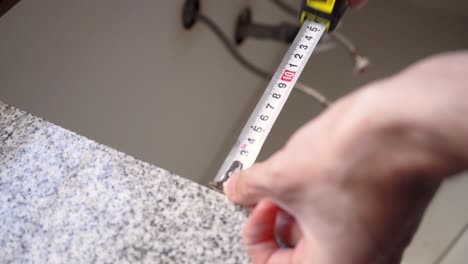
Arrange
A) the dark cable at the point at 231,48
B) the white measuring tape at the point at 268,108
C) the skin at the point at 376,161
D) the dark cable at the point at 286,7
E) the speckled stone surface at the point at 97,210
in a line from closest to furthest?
the skin at the point at 376,161 → the speckled stone surface at the point at 97,210 → the white measuring tape at the point at 268,108 → the dark cable at the point at 231,48 → the dark cable at the point at 286,7

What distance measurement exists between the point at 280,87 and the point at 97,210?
32 cm

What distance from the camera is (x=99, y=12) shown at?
2.38ft

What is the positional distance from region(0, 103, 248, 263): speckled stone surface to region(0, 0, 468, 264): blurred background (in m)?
0.16

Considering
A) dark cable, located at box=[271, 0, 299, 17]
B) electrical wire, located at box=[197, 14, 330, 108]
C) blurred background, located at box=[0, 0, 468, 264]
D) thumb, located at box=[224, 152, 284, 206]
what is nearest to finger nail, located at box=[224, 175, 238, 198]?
thumb, located at box=[224, 152, 284, 206]

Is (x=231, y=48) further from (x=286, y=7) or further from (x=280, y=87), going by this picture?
(x=280, y=87)

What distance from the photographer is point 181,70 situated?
97cm

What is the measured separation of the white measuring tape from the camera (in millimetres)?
554

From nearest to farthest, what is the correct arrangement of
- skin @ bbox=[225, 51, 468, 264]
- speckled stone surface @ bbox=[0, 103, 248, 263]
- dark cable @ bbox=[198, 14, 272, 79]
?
1. skin @ bbox=[225, 51, 468, 264]
2. speckled stone surface @ bbox=[0, 103, 248, 263]
3. dark cable @ bbox=[198, 14, 272, 79]

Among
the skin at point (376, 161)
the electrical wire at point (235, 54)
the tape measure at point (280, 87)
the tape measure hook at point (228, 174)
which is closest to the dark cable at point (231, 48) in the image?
the electrical wire at point (235, 54)

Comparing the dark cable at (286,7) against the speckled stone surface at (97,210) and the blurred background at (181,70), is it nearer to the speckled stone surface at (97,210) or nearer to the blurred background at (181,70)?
the blurred background at (181,70)

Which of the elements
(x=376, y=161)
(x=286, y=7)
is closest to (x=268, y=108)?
(x=376, y=161)

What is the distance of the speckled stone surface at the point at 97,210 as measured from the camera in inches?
17.2

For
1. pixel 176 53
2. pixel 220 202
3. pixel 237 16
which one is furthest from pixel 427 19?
pixel 220 202

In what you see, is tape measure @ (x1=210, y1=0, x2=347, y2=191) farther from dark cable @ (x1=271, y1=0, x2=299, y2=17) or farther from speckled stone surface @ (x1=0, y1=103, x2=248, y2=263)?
dark cable @ (x1=271, y1=0, x2=299, y2=17)
